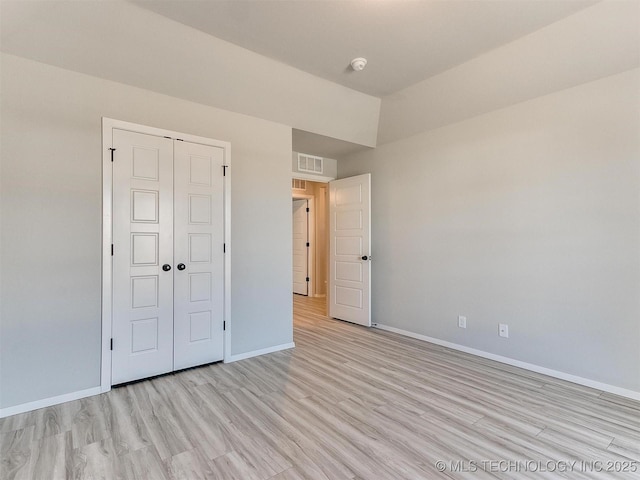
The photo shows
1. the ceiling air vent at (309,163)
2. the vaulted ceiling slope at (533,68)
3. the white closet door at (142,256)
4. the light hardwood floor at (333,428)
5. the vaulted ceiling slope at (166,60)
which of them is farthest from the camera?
the ceiling air vent at (309,163)

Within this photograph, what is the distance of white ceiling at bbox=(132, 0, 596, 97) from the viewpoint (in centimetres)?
228

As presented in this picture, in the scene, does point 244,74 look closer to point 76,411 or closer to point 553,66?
point 553,66

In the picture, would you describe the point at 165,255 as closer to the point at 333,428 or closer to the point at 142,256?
the point at 142,256

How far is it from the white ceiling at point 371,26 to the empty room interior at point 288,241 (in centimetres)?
2

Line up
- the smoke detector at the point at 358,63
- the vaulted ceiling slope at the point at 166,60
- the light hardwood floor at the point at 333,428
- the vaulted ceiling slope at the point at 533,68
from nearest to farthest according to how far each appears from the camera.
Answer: the light hardwood floor at the point at 333,428 → the vaulted ceiling slope at the point at 166,60 → the vaulted ceiling slope at the point at 533,68 → the smoke detector at the point at 358,63

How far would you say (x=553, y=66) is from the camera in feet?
8.88

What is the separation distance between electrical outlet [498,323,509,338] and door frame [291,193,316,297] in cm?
434

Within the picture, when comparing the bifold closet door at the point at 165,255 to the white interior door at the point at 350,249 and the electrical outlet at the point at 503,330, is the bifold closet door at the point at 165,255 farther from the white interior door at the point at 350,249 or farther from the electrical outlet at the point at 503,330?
the electrical outlet at the point at 503,330

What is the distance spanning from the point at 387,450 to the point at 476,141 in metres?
3.05

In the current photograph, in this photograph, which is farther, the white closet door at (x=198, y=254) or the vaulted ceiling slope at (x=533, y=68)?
the white closet door at (x=198, y=254)

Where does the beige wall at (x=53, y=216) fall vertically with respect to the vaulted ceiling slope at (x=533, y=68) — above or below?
below

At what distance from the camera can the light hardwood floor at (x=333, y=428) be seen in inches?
67.8

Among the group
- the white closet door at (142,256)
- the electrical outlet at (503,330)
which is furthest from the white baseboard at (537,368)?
the white closet door at (142,256)

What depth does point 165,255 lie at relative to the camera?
9.57 ft
